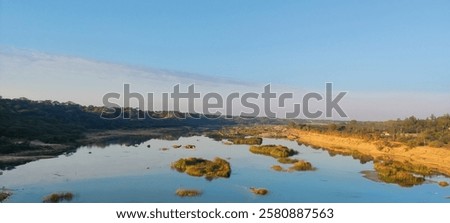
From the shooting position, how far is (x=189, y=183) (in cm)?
2673

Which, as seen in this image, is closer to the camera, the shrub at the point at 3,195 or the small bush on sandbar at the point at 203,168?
the shrub at the point at 3,195

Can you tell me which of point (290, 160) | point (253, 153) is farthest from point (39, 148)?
point (290, 160)

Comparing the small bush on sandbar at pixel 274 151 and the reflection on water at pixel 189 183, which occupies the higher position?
the small bush on sandbar at pixel 274 151

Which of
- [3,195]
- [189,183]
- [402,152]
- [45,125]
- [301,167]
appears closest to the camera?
[3,195]

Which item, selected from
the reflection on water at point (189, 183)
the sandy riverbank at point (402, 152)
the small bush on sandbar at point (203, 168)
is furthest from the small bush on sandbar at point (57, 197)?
the sandy riverbank at point (402, 152)

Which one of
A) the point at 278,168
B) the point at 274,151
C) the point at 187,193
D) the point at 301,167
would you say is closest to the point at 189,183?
the point at 187,193

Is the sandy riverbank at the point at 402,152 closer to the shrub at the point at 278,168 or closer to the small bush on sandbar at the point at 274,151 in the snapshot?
the small bush on sandbar at the point at 274,151

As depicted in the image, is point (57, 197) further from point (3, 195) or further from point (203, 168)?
point (203, 168)

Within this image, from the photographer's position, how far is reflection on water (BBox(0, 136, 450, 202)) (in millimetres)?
23078

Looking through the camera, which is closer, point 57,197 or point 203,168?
point 57,197

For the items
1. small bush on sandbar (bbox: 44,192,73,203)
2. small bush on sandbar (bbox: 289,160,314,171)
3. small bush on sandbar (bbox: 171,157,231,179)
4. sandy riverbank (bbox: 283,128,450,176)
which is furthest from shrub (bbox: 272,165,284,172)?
small bush on sandbar (bbox: 44,192,73,203)

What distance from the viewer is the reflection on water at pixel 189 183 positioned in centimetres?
2308

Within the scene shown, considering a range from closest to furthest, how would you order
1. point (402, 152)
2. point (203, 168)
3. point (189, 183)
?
1. point (189, 183)
2. point (203, 168)
3. point (402, 152)

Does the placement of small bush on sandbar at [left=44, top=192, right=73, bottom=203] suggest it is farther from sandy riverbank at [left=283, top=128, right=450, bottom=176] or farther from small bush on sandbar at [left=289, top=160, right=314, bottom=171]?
sandy riverbank at [left=283, top=128, right=450, bottom=176]
